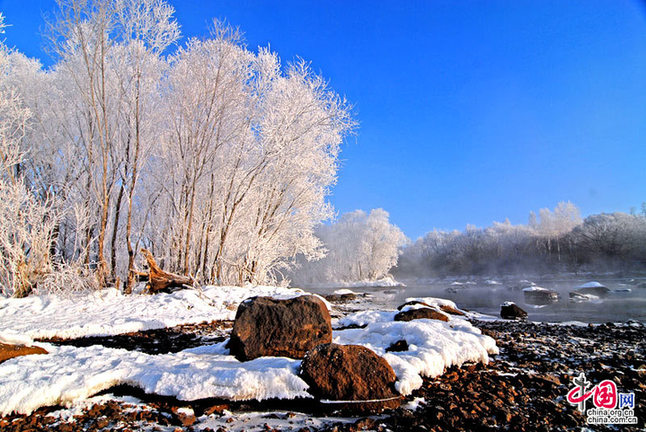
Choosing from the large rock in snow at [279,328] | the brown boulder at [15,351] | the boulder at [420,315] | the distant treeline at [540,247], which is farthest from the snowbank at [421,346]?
the distant treeline at [540,247]

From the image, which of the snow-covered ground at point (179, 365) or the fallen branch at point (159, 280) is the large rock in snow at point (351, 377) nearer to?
the snow-covered ground at point (179, 365)

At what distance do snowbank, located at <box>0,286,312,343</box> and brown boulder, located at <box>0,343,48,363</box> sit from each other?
196cm

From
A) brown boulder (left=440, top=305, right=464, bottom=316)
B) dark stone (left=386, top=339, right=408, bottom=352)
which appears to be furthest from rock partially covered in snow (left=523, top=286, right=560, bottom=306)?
dark stone (left=386, top=339, right=408, bottom=352)

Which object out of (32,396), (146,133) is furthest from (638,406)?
(146,133)

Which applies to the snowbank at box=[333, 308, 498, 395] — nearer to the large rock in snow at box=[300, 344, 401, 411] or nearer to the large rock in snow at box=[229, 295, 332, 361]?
the large rock in snow at box=[300, 344, 401, 411]

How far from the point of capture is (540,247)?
184 ft

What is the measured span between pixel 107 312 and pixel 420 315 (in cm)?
804

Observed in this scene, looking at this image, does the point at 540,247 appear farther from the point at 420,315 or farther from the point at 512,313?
the point at 420,315

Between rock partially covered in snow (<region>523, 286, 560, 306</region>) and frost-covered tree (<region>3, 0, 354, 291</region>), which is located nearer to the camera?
frost-covered tree (<region>3, 0, 354, 291</region>)

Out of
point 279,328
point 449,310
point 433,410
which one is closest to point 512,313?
point 449,310

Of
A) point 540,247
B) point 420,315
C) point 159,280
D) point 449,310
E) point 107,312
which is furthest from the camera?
point 540,247

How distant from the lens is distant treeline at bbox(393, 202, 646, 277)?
153 feet

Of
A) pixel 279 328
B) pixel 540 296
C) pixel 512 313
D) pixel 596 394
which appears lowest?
pixel 540 296

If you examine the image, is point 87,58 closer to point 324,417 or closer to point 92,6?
point 92,6
